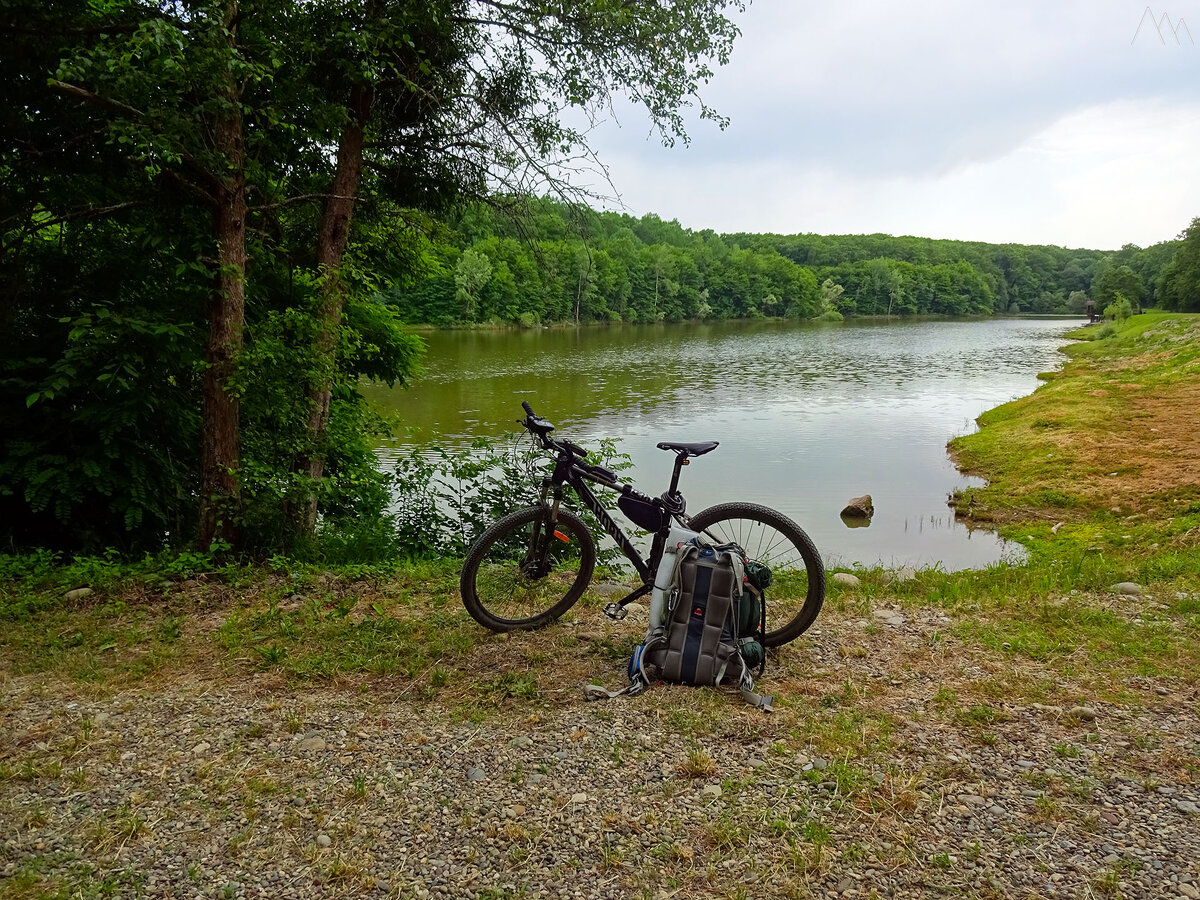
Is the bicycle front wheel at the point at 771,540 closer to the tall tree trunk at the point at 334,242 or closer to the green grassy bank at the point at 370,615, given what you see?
the green grassy bank at the point at 370,615

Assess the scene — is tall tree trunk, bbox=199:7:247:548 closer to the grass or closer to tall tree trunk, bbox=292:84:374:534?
the grass

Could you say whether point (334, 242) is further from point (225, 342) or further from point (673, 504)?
point (673, 504)

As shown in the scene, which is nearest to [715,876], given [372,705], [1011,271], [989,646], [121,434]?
[372,705]

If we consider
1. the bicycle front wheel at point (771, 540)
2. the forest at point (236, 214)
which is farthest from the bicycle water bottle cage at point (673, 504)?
the forest at point (236, 214)

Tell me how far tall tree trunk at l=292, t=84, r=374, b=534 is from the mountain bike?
286 centimetres

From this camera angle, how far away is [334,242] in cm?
702

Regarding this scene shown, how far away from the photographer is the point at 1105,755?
3242 millimetres

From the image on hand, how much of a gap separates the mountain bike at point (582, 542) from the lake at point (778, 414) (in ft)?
17.7

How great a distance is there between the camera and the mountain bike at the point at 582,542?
4422 mm

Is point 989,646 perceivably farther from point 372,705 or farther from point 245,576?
point 245,576

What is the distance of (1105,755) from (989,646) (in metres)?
1.36

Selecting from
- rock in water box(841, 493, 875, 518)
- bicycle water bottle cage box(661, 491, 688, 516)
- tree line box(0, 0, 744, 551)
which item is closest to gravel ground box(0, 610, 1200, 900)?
bicycle water bottle cage box(661, 491, 688, 516)

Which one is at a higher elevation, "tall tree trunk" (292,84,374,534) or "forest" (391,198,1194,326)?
"forest" (391,198,1194,326)

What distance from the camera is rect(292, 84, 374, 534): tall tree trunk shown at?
670 centimetres
